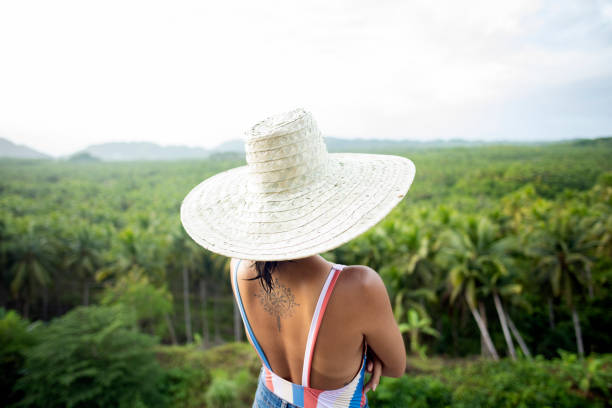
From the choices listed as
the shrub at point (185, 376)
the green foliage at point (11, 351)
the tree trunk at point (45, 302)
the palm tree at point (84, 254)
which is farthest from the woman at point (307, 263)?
the tree trunk at point (45, 302)

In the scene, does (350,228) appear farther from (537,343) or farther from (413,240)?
(537,343)

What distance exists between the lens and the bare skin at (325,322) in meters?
1.06

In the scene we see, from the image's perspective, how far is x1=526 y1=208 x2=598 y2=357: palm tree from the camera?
1642 cm

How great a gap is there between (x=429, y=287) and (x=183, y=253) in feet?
50.9

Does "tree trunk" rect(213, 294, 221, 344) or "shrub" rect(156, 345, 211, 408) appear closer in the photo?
"shrub" rect(156, 345, 211, 408)

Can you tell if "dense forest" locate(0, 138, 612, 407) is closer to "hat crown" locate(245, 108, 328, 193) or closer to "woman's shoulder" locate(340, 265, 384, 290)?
"woman's shoulder" locate(340, 265, 384, 290)

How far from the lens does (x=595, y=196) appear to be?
2797 centimetres

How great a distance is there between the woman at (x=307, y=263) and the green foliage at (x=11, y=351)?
395 inches

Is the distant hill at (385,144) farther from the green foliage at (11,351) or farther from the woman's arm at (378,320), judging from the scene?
the woman's arm at (378,320)

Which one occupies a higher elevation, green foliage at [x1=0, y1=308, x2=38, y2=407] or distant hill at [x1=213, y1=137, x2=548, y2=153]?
distant hill at [x1=213, y1=137, x2=548, y2=153]

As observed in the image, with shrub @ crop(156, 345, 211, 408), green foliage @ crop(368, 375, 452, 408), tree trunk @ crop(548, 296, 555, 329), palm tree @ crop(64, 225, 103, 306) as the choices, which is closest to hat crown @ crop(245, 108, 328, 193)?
green foliage @ crop(368, 375, 452, 408)

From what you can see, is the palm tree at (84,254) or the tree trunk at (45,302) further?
the tree trunk at (45,302)

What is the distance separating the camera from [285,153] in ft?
3.63

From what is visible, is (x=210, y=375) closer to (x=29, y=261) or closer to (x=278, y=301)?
(x=278, y=301)
